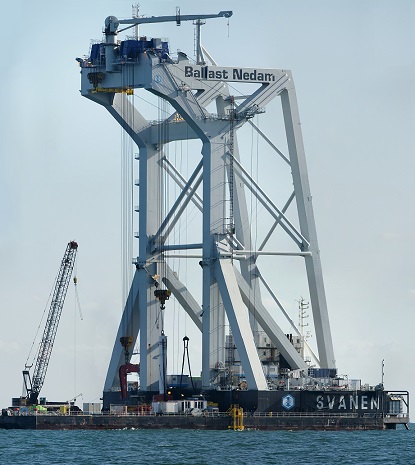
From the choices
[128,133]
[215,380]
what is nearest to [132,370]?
[215,380]

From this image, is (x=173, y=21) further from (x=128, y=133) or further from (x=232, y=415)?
(x=232, y=415)

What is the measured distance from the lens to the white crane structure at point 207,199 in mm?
122812

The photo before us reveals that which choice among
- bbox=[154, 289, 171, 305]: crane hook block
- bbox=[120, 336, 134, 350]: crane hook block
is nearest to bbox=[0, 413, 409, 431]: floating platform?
bbox=[154, 289, 171, 305]: crane hook block

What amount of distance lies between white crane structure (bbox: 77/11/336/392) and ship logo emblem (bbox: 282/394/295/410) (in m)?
1.86

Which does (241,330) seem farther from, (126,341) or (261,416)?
(126,341)

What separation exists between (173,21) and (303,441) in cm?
2835

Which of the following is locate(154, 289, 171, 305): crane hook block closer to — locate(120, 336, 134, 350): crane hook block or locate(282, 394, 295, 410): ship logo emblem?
locate(120, 336, 134, 350): crane hook block

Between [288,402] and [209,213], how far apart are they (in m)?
12.5

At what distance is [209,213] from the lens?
4889 inches

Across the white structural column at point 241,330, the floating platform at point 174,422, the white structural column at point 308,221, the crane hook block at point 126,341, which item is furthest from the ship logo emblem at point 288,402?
the crane hook block at point 126,341


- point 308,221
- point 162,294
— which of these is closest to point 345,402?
point 308,221

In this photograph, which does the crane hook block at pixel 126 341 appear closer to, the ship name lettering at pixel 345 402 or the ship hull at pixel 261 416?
the ship hull at pixel 261 416

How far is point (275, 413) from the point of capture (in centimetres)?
12231

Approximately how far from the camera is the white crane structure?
403ft
